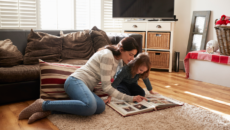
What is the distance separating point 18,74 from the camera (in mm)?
2049

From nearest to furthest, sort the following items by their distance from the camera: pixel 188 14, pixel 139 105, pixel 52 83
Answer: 1. pixel 139 105
2. pixel 52 83
3. pixel 188 14

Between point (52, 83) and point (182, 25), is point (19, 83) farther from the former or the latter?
point (182, 25)

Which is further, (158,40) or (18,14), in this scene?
(158,40)

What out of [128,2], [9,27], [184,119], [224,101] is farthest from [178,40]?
[9,27]

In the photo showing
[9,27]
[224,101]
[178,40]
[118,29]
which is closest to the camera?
[224,101]

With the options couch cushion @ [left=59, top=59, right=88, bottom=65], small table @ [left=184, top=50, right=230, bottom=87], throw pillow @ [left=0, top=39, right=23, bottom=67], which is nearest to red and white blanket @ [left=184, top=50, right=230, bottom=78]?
small table @ [left=184, top=50, right=230, bottom=87]

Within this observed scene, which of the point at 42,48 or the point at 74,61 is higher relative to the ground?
the point at 42,48

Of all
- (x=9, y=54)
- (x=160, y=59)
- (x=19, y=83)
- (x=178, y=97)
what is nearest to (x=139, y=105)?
(x=178, y=97)

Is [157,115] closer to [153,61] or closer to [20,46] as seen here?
[20,46]

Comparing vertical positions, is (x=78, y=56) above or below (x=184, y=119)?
above

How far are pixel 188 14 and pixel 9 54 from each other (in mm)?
3018

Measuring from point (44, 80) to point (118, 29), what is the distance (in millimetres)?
2645

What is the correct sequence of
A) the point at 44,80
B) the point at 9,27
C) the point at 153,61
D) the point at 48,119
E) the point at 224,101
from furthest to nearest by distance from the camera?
the point at 153,61 → the point at 9,27 → the point at 224,101 → the point at 44,80 → the point at 48,119

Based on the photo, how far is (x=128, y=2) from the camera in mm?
3854
